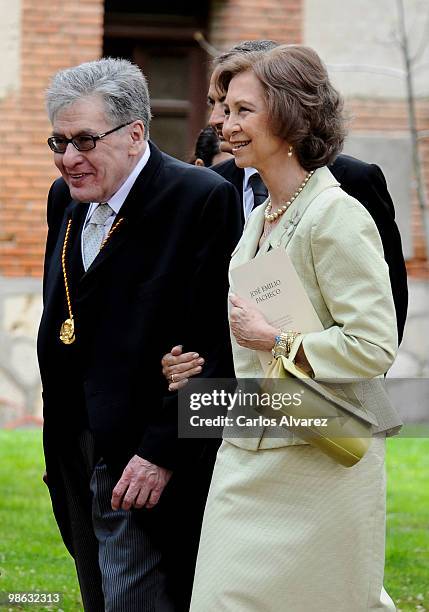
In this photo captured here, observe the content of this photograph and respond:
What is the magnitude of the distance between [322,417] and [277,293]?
34cm

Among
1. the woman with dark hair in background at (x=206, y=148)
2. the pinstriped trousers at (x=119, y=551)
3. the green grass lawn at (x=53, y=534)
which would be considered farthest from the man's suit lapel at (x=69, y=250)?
the green grass lawn at (x=53, y=534)

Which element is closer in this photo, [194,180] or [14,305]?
[194,180]

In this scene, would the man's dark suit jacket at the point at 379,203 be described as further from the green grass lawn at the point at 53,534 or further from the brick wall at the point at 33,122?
the brick wall at the point at 33,122

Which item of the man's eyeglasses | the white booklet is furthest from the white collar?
the white booklet

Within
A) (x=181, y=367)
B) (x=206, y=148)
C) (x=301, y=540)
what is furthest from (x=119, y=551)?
(x=206, y=148)

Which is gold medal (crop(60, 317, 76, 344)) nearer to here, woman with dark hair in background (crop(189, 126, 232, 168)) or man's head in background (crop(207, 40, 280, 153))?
man's head in background (crop(207, 40, 280, 153))

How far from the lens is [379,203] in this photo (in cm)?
471

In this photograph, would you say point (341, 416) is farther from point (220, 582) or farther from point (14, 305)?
point (14, 305)

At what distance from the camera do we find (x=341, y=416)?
11.1 feet

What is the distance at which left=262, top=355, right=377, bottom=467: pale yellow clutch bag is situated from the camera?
3.35 metres

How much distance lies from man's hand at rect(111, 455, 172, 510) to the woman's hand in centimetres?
72

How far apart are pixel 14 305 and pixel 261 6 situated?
326 centimetres

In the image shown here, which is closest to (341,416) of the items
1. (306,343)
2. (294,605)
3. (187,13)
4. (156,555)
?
(306,343)

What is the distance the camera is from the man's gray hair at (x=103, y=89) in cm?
412
